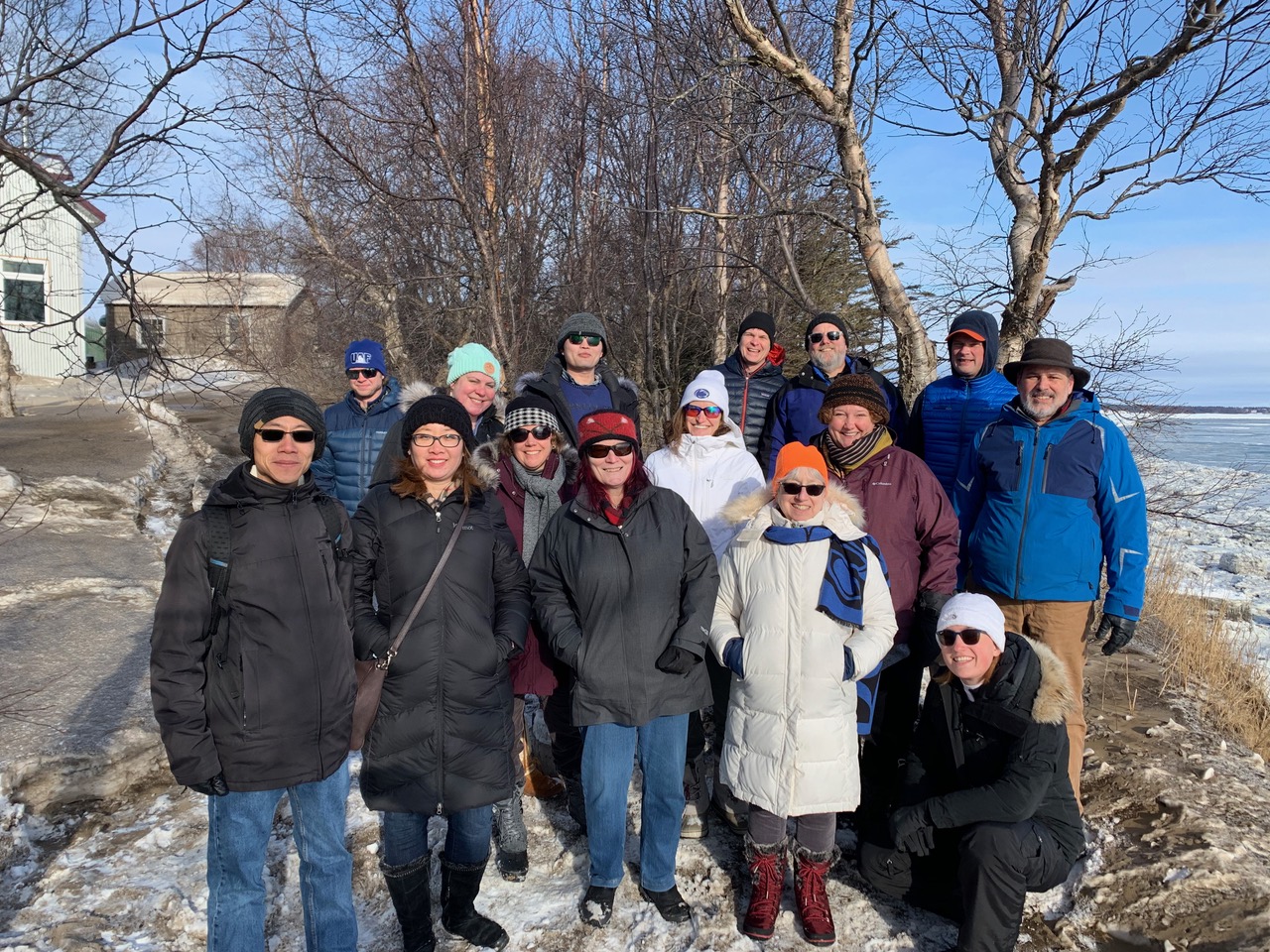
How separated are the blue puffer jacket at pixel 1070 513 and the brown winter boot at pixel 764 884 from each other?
1542 mm

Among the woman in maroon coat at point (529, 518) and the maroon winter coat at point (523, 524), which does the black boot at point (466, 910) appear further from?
the maroon winter coat at point (523, 524)

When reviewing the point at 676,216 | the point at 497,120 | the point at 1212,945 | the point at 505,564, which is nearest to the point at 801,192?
the point at 676,216

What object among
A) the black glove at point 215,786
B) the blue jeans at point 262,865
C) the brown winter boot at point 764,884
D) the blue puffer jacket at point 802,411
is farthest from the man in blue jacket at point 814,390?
the black glove at point 215,786

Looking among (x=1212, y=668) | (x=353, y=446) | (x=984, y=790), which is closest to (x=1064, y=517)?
(x=984, y=790)

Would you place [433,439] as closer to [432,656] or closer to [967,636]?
[432,656]

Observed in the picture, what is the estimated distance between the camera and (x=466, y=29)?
6082 millimetres

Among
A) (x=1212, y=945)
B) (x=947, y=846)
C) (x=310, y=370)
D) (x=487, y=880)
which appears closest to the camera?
(x=1212, y=945)

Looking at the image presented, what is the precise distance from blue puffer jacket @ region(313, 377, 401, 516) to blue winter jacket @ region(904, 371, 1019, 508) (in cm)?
297

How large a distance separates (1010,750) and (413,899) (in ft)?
7.36

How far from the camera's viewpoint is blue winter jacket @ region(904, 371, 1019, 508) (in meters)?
4.07

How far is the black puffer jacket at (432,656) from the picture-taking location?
2768 millimetres

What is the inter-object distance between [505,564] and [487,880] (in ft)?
4.86

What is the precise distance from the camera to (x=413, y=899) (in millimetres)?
2838

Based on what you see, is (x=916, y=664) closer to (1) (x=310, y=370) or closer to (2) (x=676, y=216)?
(2) (x=676, y=216)
